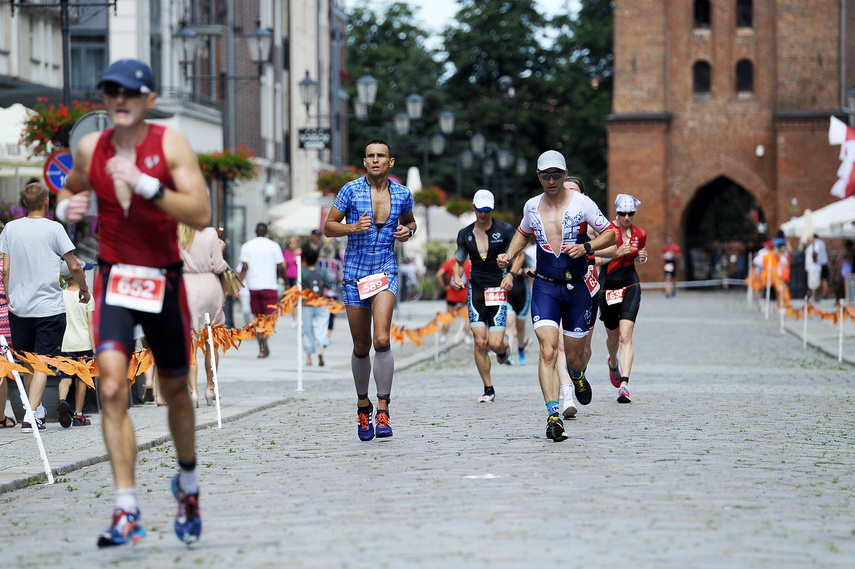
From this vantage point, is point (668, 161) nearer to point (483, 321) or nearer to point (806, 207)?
point (806, 207)

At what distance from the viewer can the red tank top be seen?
6059mm

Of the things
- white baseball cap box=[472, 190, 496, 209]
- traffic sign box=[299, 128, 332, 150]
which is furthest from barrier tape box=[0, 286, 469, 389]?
traffic sign box=[299, 128, 332, 150]

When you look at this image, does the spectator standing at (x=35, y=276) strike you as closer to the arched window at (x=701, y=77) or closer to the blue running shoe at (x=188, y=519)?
the blue running shoe at (x=188, y=519)

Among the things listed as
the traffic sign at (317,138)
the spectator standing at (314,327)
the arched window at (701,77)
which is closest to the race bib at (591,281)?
the spectator standing at (314,327)

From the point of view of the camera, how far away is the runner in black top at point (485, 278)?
13352mm

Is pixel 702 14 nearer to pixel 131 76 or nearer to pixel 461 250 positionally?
pixel 461 250

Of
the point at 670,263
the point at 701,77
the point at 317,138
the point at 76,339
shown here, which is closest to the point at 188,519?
the point at 76,339

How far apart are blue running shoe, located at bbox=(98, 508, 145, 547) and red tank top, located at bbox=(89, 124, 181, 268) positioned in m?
1.04

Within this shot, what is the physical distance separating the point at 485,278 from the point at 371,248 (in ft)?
12.2

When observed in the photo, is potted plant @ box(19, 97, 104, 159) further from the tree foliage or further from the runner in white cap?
the tree foliage

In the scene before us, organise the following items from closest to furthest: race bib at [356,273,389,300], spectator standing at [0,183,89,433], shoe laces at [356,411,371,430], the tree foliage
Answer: race bib at [356,273,389,300] < shoe laces at [356,411,371,430] < spectator standing at [0,183,89,433] < the tree foliage

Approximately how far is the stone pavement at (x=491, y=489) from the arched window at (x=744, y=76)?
141 feet

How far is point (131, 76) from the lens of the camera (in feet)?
19.7

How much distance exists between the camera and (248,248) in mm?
19719
